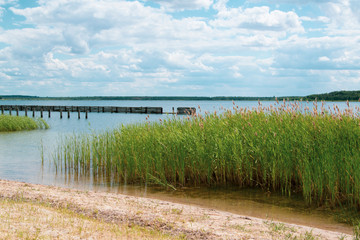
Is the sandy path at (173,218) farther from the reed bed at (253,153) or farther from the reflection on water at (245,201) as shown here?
the reed bed at (253,153)

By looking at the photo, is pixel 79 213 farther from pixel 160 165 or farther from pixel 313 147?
pixel 313 147

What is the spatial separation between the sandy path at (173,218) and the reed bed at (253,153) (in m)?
2.03

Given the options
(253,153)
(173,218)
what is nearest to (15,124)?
(253,153)

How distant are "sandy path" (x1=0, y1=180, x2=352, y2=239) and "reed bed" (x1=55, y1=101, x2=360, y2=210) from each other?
6.66 feet

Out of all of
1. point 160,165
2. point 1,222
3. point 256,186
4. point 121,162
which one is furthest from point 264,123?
point 1,222

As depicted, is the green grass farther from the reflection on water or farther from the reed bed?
the reflection on water

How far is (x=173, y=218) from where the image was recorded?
6.50 meters

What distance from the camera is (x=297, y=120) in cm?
1013

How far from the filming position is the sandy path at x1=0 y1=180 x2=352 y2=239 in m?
5.76

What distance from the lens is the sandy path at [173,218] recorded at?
5762 mm

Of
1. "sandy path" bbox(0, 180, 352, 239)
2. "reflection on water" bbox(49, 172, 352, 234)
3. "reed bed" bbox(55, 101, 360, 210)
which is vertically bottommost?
"reflection on water" bbox(49, 172, 352, 234)

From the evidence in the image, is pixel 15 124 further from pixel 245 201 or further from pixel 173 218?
pixel 173 218

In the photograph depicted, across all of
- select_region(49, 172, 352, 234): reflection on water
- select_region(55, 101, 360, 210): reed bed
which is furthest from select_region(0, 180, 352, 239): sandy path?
select_region(55, 101, 360, 210): reed bed

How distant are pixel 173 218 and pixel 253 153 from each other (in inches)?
150
